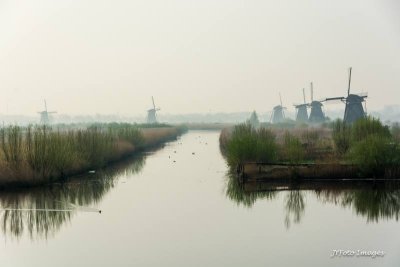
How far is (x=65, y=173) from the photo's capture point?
75.9ft

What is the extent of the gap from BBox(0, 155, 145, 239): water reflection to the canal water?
27 mm

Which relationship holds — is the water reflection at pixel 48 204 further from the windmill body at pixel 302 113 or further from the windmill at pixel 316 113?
the windmill body at pixel 302 113

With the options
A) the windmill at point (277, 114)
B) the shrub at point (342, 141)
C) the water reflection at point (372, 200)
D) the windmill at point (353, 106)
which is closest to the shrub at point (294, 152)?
the water reflection at point (372, 200)

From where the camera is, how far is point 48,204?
1788cm

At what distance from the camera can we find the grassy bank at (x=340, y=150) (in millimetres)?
21392

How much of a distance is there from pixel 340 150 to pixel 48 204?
1291cm

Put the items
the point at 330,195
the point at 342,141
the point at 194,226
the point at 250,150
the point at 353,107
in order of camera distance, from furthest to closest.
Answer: the point at 353,107 → the point at 342,141 → the point at 250,150 → the point at 330,195 → the point at 194,226

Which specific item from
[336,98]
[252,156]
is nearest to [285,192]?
[252,156]

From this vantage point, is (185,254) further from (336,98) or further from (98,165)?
(336,98)

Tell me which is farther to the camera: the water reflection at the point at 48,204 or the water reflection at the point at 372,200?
the water reflection at the point at 372,200

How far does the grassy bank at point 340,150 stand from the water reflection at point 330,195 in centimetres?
81

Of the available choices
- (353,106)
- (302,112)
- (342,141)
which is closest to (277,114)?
(302,112)

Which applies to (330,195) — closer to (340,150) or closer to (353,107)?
(340,150)

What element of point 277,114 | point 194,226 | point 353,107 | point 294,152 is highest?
point 353,107
